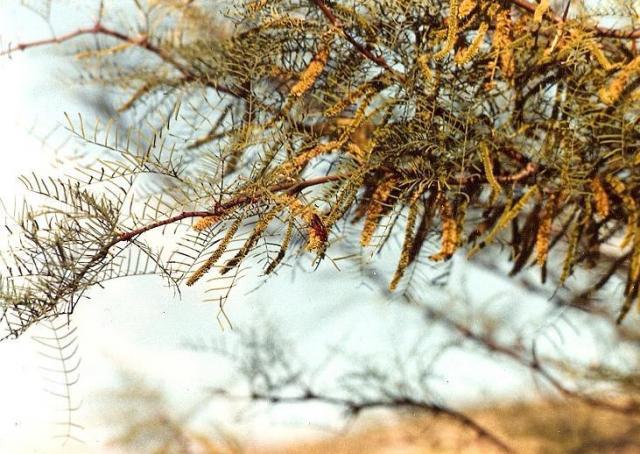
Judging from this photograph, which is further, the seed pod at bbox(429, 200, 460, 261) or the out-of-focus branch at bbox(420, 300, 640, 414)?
the out-of-focus branch at bbox(420, 300, 640, 414)

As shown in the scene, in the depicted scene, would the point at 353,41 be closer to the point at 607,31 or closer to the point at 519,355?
the point at 607,31

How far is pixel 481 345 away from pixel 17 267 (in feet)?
1.18

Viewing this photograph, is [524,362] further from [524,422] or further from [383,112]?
[383,112]

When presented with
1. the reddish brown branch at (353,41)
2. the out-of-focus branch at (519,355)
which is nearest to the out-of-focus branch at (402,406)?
the out-of-focus branch at (519,355)

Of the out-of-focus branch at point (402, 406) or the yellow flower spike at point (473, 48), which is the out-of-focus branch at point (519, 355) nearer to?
the out-of-focus branch at point (402, 406)

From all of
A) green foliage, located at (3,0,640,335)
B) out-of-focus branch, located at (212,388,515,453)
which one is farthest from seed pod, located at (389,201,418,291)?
out-of-focus branch, located at (212,388,515,453)

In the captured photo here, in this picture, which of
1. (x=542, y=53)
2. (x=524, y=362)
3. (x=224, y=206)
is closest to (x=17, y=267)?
(x=224, y=206)

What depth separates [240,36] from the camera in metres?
0.36

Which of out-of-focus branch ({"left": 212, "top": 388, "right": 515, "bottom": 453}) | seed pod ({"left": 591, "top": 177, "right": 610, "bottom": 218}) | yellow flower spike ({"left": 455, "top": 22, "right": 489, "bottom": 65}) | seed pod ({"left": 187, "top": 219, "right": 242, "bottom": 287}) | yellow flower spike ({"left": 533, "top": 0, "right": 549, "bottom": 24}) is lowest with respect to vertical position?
out-of-focus branch ({"left": 212, "top": 388, "right": 515, "bottom": 453})

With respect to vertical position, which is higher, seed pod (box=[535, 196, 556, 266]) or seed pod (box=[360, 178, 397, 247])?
seed pod (box=[360, 178, 397, 247])

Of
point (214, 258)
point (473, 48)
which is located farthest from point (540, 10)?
point (214, 258)

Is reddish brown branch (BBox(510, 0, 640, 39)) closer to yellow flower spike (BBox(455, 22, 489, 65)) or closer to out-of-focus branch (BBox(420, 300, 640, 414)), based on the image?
yellow flower spike (BBox(455, 22, 489, 65))

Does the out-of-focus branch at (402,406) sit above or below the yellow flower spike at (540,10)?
below

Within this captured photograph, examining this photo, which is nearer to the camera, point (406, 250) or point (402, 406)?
point (406, 250)
